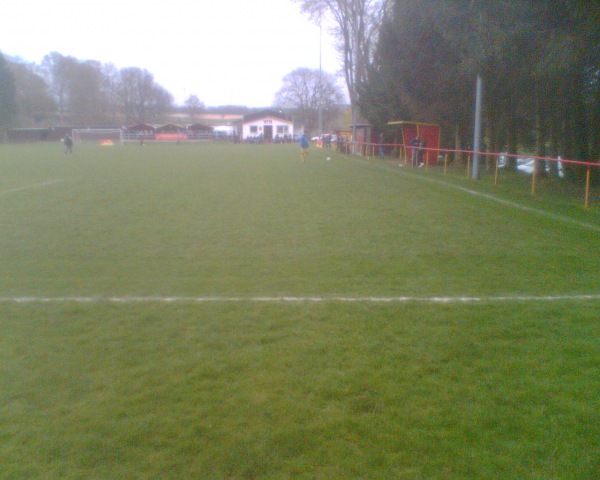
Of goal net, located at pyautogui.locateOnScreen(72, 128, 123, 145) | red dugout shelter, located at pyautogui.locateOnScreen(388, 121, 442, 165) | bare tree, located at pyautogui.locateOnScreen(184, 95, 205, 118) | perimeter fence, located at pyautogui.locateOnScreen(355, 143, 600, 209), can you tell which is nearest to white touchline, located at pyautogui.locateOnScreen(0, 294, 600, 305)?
perimeter fence, located at pyautogui.locateOnScreen(355, 143, 600, 209)

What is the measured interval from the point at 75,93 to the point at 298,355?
91832 millimetres

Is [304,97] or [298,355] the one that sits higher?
[304,97]

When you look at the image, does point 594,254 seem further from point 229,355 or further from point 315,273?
point 229,355

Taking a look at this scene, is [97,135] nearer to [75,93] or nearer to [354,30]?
[75,93]

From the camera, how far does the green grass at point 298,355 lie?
3.61 meters

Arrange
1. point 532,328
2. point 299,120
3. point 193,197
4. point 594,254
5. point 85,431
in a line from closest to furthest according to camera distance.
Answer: point 85,431, point 532,328, point 594,254, point 193,197, point 299,120

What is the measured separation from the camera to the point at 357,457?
356cm

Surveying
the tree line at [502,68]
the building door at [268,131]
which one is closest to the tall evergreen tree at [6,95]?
the building door at [268,131]

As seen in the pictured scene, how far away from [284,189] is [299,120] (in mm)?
88758

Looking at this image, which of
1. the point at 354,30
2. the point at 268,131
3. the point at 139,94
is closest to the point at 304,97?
the point at 268,131

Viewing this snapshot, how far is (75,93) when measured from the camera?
86.6 m

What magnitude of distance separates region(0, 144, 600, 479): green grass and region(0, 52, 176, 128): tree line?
69486 millimetres

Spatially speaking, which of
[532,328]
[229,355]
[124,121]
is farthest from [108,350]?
[124,121]

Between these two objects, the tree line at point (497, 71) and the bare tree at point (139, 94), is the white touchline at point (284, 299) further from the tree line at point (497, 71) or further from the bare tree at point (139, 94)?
the bare tree at point (139, 94)
